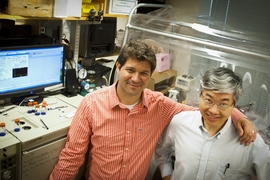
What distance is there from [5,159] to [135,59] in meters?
0.88

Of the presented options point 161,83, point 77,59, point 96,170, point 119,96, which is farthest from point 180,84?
point 77,59

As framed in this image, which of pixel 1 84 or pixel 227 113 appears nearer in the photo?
pixel 227 113

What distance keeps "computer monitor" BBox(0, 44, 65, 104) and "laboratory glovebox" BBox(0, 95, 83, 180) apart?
148 mm

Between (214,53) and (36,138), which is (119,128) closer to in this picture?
(36,138)

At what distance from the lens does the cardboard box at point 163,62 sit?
6.97ft

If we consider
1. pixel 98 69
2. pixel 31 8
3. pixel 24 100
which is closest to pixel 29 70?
pixel 24 100

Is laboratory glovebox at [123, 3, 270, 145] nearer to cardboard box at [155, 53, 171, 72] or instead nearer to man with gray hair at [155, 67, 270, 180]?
cardboard box at [155, 53, 171, 72]

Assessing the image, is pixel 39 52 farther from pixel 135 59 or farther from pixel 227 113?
pixel 227 113

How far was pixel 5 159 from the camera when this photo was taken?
1429 millimetres

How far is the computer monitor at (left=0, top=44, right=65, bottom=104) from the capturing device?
5.76 ft

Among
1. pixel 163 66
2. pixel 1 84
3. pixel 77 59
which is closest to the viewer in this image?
pixel 1 84

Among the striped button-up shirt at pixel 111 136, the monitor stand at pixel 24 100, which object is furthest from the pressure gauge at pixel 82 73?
the striped button-up shirt at pixel 111 136

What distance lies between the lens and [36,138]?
1498mm

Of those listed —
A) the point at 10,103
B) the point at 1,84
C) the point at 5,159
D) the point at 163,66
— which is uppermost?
the point at 163,66
